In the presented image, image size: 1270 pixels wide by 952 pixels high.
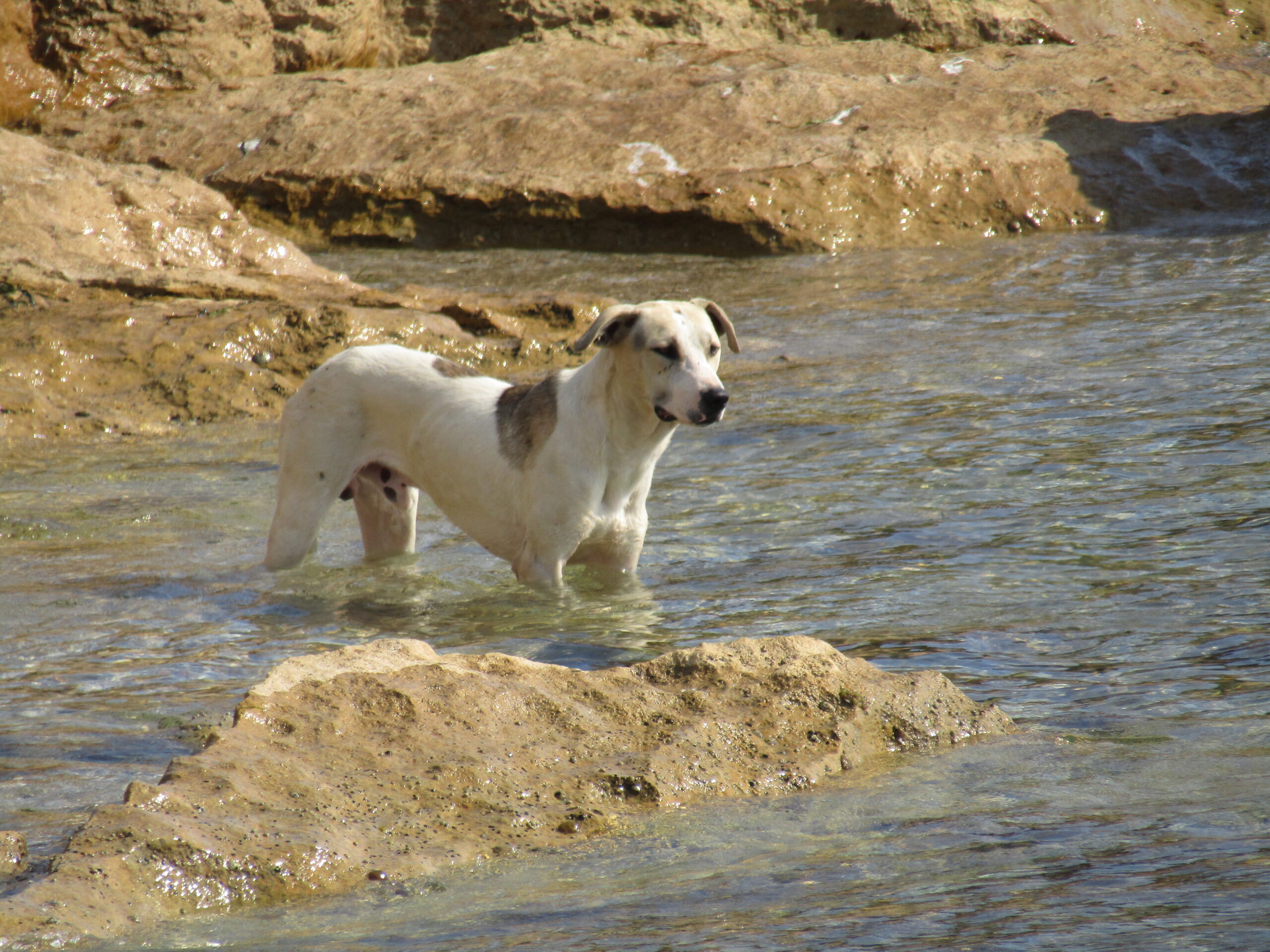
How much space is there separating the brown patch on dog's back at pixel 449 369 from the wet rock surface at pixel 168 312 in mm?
3177

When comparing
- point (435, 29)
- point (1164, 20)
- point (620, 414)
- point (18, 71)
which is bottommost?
point (620, 414)

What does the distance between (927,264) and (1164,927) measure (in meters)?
11.0

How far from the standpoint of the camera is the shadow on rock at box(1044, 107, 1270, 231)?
14000mm

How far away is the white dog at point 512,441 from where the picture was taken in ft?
17.6

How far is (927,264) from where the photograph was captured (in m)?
12.6

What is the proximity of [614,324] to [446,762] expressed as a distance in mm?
2728

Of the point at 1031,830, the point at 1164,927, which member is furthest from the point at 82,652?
the point at 1164,927

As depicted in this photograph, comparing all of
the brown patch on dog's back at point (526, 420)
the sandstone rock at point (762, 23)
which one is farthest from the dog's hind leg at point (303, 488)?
the sandstone rock at point (762, 23)

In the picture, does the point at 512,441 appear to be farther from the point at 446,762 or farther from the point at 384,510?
the point at 446,762

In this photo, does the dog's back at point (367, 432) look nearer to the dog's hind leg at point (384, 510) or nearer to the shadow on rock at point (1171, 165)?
the dog's hind leg at point (384, 510)

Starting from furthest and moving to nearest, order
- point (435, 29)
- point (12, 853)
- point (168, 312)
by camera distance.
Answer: point (435, 29)
point (168, 312)
point (12, 853)

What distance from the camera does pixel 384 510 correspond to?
6.22 metres

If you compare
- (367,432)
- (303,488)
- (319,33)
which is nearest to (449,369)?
(367,432)

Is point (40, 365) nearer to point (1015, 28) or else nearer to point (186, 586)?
point (186, 586)
